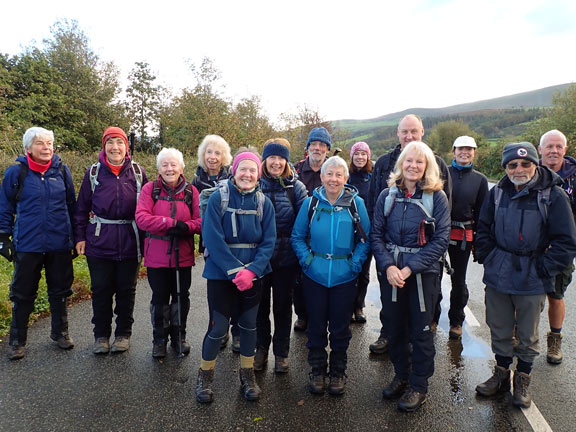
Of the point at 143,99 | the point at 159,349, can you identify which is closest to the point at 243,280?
the point at 159,349

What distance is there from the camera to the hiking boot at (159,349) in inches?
161

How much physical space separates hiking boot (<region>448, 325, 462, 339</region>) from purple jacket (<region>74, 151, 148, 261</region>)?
3916mm

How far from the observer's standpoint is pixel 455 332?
469 centimetres

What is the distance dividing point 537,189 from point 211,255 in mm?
2915

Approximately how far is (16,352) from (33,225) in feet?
4.45

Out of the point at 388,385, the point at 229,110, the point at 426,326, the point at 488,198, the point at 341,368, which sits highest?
the point at 229,110

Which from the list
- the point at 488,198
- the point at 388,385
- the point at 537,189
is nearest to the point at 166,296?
the point at 388,385

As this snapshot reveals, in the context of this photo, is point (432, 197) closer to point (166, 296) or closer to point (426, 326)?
point (426, 326)

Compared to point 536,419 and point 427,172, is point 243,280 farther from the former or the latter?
point 536,419

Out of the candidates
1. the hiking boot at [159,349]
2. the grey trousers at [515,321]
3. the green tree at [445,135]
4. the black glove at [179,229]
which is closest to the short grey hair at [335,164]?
the black glove at [179,229]

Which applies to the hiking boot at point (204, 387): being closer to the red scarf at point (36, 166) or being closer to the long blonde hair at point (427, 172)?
the long blonde hair at point (427, 172)

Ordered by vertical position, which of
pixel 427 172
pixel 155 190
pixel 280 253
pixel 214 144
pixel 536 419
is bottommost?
pixel 536 419

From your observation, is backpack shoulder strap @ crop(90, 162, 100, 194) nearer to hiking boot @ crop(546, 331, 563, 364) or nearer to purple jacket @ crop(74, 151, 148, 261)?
purple jacket @ crop(74, 151, 148, 261)

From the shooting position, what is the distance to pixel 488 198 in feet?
12.0
